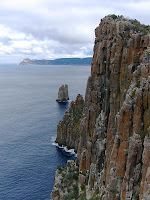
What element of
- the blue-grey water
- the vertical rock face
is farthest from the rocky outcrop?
the vertical rock face

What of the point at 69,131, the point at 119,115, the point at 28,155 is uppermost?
the point at 119,115

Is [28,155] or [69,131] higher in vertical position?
[69,131]

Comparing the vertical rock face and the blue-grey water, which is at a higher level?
the vertical rock face

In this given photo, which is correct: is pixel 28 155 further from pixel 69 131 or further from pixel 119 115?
pixel 119 115

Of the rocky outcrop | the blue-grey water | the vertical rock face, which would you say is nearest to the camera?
the vertical rock face

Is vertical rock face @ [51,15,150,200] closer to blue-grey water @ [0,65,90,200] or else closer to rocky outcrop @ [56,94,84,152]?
blue-grey water @ [0,65,90,200]

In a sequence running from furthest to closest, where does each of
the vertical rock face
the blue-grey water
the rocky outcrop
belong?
the rocky outcrop, the blue-grey water, the vertical rock face

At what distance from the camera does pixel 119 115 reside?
45.1 meters

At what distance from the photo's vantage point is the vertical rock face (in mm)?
38750

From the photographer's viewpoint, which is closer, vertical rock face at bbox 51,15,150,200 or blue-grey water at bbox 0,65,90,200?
vertical rock face at bbox 51,15,150,200

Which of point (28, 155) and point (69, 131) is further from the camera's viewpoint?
point (69, 131)

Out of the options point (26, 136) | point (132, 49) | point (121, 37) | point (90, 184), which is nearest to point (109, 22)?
point (121, 37)

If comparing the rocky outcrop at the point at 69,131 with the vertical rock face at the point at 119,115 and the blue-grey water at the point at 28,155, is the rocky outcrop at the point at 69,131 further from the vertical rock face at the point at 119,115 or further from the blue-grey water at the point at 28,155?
the vertical rock face at the point at 119,115

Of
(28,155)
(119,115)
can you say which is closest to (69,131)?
(28,155)
